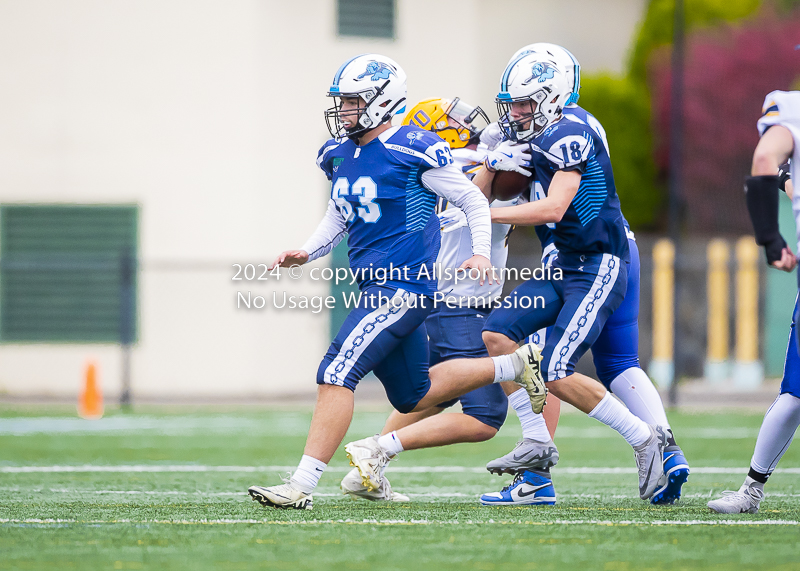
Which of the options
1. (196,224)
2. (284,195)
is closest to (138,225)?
(196,224)

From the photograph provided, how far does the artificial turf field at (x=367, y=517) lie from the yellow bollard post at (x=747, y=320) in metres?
8.53

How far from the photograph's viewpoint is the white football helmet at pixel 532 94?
4.91 m

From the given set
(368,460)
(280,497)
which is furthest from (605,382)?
(280,497)

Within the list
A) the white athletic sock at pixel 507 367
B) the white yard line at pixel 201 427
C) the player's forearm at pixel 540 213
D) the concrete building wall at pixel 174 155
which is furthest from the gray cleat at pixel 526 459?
the concrete building wall at pixel 174 155

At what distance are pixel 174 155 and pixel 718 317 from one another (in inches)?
330

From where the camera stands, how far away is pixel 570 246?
16.5 ft

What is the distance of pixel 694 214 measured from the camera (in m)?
23.8

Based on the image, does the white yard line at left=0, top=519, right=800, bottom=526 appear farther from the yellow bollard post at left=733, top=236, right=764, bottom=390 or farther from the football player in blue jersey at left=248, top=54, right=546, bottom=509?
the yellow bollard post at left=733, top=236, right=764, bottom=390

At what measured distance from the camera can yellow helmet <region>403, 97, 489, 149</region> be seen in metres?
5.56

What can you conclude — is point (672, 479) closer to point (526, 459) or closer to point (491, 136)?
point (526, 459)

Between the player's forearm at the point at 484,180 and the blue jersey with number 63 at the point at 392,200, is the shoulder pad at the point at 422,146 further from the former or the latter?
the player's forearm at the point at 484,180

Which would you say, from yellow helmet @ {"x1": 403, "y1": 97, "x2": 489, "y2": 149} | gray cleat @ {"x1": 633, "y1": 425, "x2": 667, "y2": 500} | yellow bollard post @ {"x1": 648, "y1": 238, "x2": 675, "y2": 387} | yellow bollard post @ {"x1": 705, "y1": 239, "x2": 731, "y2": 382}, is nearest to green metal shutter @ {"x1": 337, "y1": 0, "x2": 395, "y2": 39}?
yellow bollard post @ {"x1": 648, "y1": 238, "x2": 675, "y2": 387}

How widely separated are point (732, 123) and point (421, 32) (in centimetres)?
1067

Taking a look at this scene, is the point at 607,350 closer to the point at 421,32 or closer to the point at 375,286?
the point at 375,286
